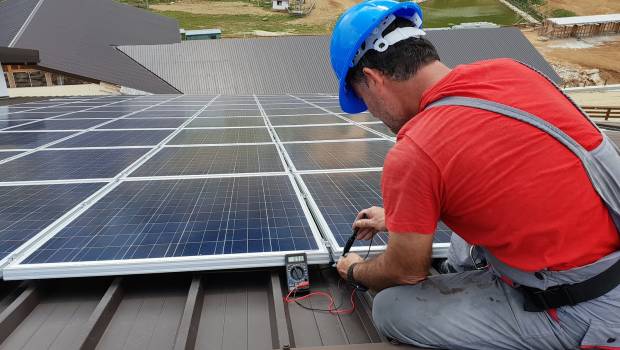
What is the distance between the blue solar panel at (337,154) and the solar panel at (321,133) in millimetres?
568

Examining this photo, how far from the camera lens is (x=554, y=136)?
1.92m

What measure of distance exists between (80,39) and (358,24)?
2870 centimetres

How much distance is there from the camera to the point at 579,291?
81.7 inches

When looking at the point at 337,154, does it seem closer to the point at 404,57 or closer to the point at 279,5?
the point at 404,57

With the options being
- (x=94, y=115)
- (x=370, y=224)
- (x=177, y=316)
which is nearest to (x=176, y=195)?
(x=177, y=316)

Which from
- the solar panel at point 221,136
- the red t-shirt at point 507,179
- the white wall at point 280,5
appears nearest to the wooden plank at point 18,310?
the red t-shirt at point 507,179

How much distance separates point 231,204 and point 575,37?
70.1 meters

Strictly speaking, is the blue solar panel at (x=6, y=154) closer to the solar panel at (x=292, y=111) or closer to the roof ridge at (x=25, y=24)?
the solar panel at (x=292, y=111)

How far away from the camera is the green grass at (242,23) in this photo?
6731cm

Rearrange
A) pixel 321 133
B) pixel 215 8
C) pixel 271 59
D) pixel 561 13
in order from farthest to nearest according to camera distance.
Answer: pixel 215 8, pixel 561 13, pixel 271 59, pixel 321 133

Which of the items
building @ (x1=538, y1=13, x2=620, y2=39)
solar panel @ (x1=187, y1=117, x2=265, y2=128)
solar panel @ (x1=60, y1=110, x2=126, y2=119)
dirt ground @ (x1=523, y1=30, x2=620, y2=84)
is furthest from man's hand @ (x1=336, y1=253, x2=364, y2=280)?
building @ (x1=538, y1=13, x2=620, y2=39)

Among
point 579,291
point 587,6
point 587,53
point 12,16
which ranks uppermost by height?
point 587,6

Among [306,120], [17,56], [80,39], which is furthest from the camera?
[80,39]

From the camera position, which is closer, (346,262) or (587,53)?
(346,262)
